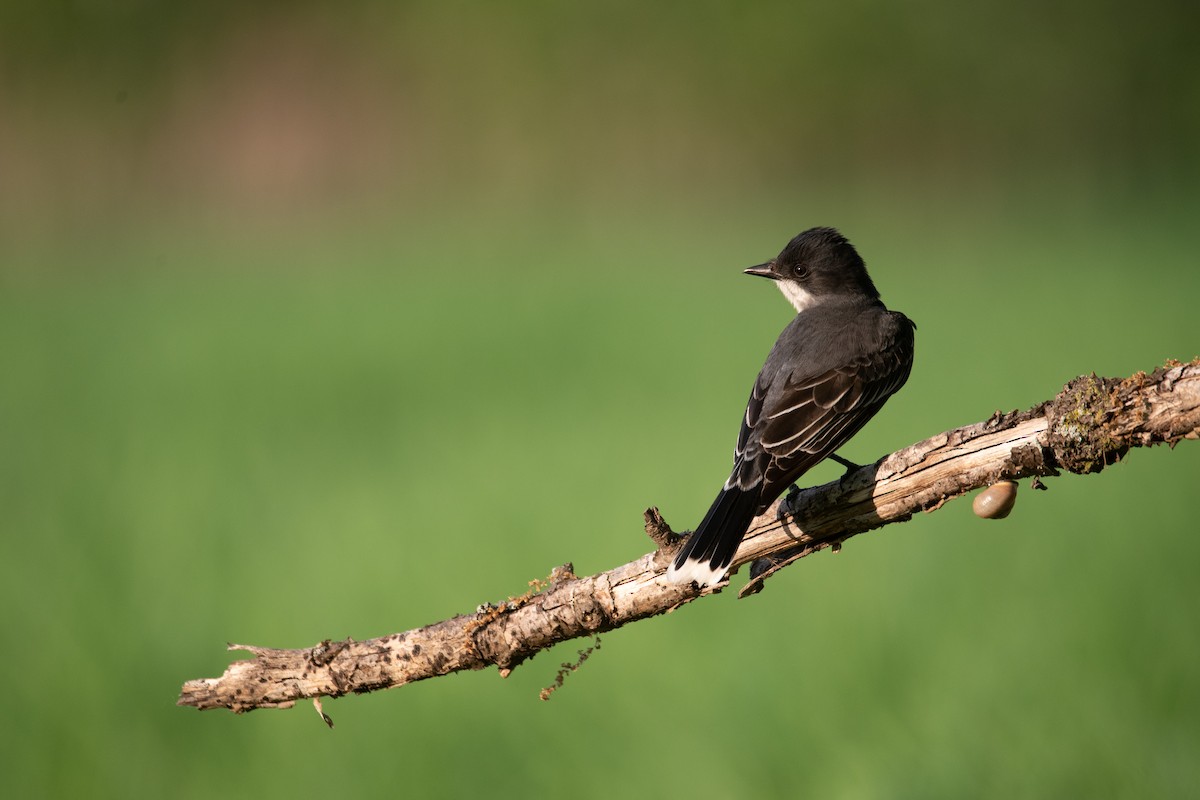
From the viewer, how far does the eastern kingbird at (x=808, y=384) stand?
4.74 metres

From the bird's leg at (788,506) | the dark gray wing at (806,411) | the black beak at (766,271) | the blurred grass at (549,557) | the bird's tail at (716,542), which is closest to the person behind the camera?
the bird's tail at (716,542)

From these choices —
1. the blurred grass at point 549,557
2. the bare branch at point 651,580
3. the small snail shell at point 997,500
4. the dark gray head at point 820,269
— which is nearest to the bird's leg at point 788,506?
the bare branch at point 651,580

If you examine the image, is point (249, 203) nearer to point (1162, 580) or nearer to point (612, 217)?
point (612, 217)

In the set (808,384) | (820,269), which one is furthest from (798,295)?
(808,384)

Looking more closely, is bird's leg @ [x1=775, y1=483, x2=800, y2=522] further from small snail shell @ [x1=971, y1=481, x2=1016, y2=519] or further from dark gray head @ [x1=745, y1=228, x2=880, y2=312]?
dark gray head @ [x1=745, y1=228, x2=880, y2=312]

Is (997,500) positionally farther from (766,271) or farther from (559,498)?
(559,498)

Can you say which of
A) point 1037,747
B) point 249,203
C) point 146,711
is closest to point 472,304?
point 146,711

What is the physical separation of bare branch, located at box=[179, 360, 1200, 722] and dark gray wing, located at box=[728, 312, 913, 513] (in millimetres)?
355

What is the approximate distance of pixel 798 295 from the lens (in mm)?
7285

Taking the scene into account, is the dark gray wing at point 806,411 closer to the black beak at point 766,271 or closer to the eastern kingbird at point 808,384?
the eastern kingbird at point 808,384

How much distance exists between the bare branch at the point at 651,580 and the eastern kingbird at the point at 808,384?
0.47 feet

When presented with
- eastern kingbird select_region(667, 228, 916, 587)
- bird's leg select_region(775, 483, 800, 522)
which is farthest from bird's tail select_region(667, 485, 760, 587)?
bird's leg select_region(775, 483, 800, 522)

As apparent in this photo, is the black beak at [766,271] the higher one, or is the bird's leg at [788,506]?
the black beak at [766,271]

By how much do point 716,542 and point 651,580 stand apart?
271mm
